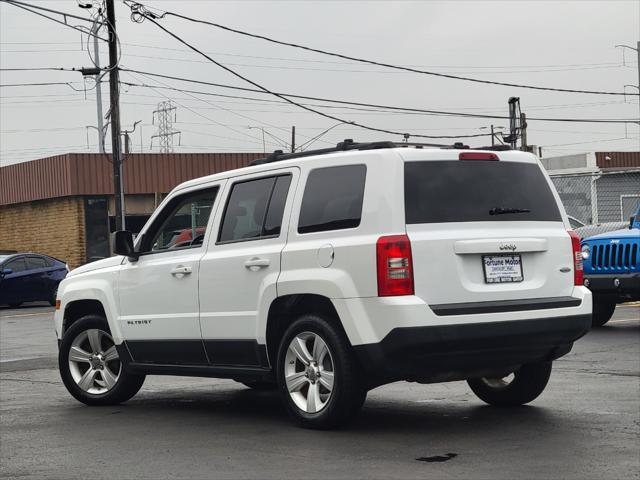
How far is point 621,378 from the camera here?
10953 millimetres

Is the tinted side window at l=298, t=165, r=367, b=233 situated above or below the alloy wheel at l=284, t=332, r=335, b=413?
above

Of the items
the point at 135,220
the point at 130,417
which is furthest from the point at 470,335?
the point at 135,220

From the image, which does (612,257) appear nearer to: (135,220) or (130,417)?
(130,417)

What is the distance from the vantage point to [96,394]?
32.8 ft

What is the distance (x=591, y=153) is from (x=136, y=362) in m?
46.8

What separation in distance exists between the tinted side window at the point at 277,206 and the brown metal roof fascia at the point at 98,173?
34.9 metres

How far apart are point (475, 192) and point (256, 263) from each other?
65.6 inches

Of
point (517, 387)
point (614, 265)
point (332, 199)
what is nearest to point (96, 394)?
point (332, 199)

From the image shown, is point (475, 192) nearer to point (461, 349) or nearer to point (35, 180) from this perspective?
point (461, 349)

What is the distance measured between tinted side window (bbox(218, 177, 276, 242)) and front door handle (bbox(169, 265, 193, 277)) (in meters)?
0.36

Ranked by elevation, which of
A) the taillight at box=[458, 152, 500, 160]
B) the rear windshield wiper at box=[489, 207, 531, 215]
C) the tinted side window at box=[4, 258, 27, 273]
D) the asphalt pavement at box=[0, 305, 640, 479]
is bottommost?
the asphalt pavement at box=[0, 305, 640, 479]

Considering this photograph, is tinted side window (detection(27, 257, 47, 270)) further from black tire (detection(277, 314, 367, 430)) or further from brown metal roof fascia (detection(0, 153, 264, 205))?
black tire (detection(277, 314, 367, 430))

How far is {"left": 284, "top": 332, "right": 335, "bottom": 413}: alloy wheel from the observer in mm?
7957

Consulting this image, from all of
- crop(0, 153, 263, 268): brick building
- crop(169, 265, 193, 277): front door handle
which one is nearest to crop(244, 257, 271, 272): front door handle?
crop(169, 265, 193, 277): front door handle
